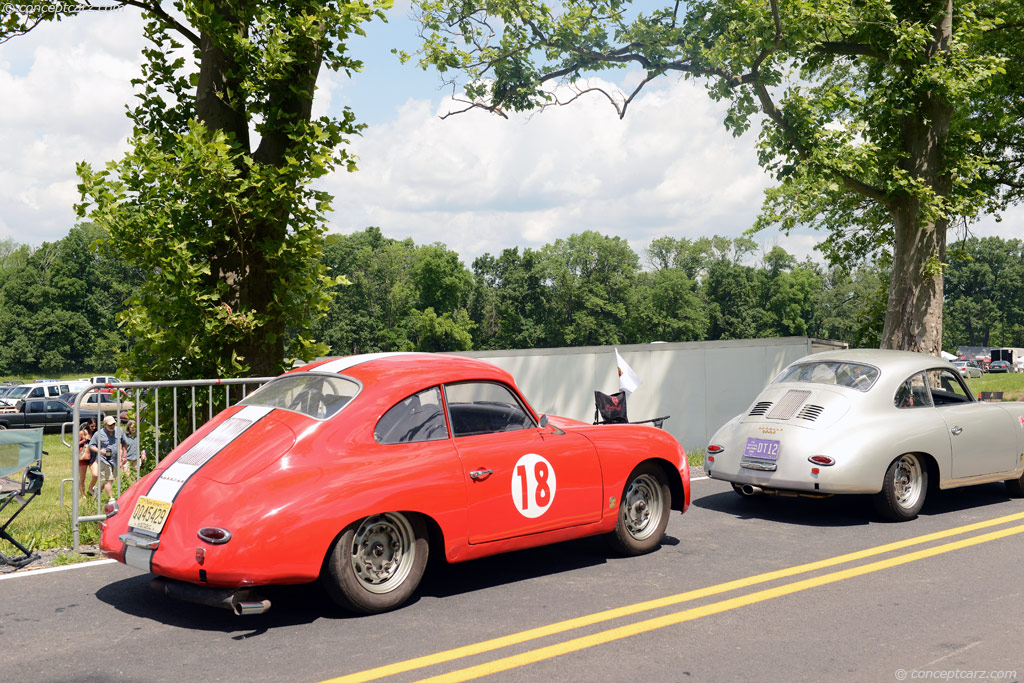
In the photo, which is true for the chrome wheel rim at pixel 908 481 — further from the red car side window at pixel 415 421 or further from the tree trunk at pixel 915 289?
the tree trunk at pixel 915 289

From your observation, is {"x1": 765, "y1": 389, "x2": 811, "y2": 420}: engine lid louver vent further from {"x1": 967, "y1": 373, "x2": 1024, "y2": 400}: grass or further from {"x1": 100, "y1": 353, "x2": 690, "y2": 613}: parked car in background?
{"x1": 967, "y1": 373, "x2": 1024, "y2": 400}: grass

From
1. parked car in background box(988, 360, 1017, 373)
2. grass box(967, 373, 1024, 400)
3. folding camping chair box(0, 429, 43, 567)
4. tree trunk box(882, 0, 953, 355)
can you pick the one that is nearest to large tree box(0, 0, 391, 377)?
folding camping chair box(0, 429, 43, 567)

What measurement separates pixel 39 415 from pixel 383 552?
35.7 metres

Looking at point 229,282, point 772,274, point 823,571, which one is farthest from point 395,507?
point 772,274

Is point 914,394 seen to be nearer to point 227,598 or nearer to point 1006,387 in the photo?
point 227,598

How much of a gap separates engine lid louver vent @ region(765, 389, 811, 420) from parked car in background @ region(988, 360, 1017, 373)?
10052 cm

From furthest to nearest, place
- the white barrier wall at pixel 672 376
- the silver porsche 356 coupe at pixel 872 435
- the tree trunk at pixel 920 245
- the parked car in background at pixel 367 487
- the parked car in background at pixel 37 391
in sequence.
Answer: the parked car in background at pixel 37 391 < the white barrier wall at pixel 672 376 < the tree trunk at pixel 920 245 < the silver porsche 356 coupe at pixel 872 435 < the parked car in background at pixel 367 487

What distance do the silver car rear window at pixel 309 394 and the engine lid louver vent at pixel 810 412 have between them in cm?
487

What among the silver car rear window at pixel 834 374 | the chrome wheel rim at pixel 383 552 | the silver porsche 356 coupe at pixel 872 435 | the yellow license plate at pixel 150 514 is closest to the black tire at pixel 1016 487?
the silver porsche 356 coupe at pixel 872 435

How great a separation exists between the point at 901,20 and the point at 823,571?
13761 mm

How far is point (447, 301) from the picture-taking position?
97750 mm

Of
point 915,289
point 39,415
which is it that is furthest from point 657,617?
point 39,415

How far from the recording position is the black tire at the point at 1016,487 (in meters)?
10.4

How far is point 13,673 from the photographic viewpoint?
491 centimetres
